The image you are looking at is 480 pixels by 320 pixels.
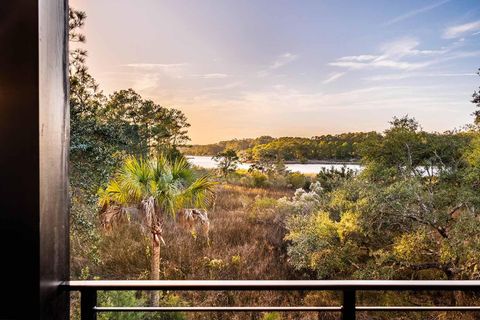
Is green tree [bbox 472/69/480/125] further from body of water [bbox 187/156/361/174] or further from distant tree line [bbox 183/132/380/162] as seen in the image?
body of water [bbox 187/156/361/174]

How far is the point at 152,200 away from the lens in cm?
463

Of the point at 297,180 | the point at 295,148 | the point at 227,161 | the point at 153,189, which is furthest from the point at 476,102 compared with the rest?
the point at 153,189

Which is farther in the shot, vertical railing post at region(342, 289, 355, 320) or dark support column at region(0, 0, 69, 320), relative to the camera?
vertical railing post at region(342, 289, 355, 320)

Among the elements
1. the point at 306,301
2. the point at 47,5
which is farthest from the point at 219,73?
the point at 47,5

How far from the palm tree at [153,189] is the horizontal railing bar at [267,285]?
11.4ft

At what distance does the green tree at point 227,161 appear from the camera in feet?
27.9

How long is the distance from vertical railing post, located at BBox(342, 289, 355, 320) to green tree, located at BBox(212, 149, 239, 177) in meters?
7.35

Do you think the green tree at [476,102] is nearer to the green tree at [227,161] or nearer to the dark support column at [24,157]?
the green tree at [227,161]

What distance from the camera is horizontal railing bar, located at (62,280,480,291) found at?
106 cm

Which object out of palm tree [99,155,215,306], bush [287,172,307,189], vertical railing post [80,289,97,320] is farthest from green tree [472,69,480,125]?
vertical railing post [80,289,97,320]

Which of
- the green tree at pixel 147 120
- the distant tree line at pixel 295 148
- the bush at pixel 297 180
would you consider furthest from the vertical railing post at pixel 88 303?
the bush at pixel 297 180

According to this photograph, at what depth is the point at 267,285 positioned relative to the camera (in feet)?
3.51

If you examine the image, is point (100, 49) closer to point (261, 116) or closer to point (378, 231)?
point (261, 116)

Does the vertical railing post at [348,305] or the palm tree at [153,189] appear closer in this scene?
the vertical railing post at [348,305]
